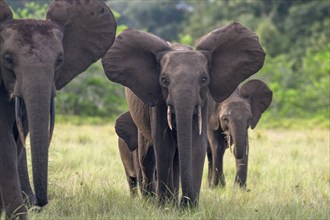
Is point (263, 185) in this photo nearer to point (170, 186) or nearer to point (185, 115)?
point (170, 186)

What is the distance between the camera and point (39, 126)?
565cm

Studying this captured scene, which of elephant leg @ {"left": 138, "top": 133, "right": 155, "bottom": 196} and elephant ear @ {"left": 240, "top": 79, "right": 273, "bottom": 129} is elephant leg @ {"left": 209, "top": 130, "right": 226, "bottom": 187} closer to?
elephant ear @ {"left": 240, "top": 79, "right": 273, "bottom": 129}

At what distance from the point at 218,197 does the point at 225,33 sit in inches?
61.9

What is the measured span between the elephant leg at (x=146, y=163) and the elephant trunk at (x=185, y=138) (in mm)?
1703

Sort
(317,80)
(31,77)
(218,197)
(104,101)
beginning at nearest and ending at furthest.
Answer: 1. (31,77)
2. (218,197)
3. (104,101)
4. (317,80)

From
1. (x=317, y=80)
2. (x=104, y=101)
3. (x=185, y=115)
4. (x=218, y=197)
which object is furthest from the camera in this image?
(x=317, y=80)

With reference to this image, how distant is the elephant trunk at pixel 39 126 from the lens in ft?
18.4

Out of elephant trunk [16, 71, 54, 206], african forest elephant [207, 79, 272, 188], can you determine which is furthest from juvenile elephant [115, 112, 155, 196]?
elephant trunk [16, 71, 54, 206]

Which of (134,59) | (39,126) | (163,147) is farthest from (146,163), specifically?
(39,126)

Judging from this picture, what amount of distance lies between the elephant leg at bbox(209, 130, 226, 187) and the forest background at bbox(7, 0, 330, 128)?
25.9 ft

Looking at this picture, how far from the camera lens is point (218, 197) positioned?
8.21m

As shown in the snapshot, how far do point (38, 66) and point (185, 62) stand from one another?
1.71 metres

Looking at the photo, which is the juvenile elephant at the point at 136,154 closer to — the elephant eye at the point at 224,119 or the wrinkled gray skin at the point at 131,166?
the wrinkled gray skin at the point at 131,166

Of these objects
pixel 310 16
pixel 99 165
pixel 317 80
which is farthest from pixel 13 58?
pixel 310 16
